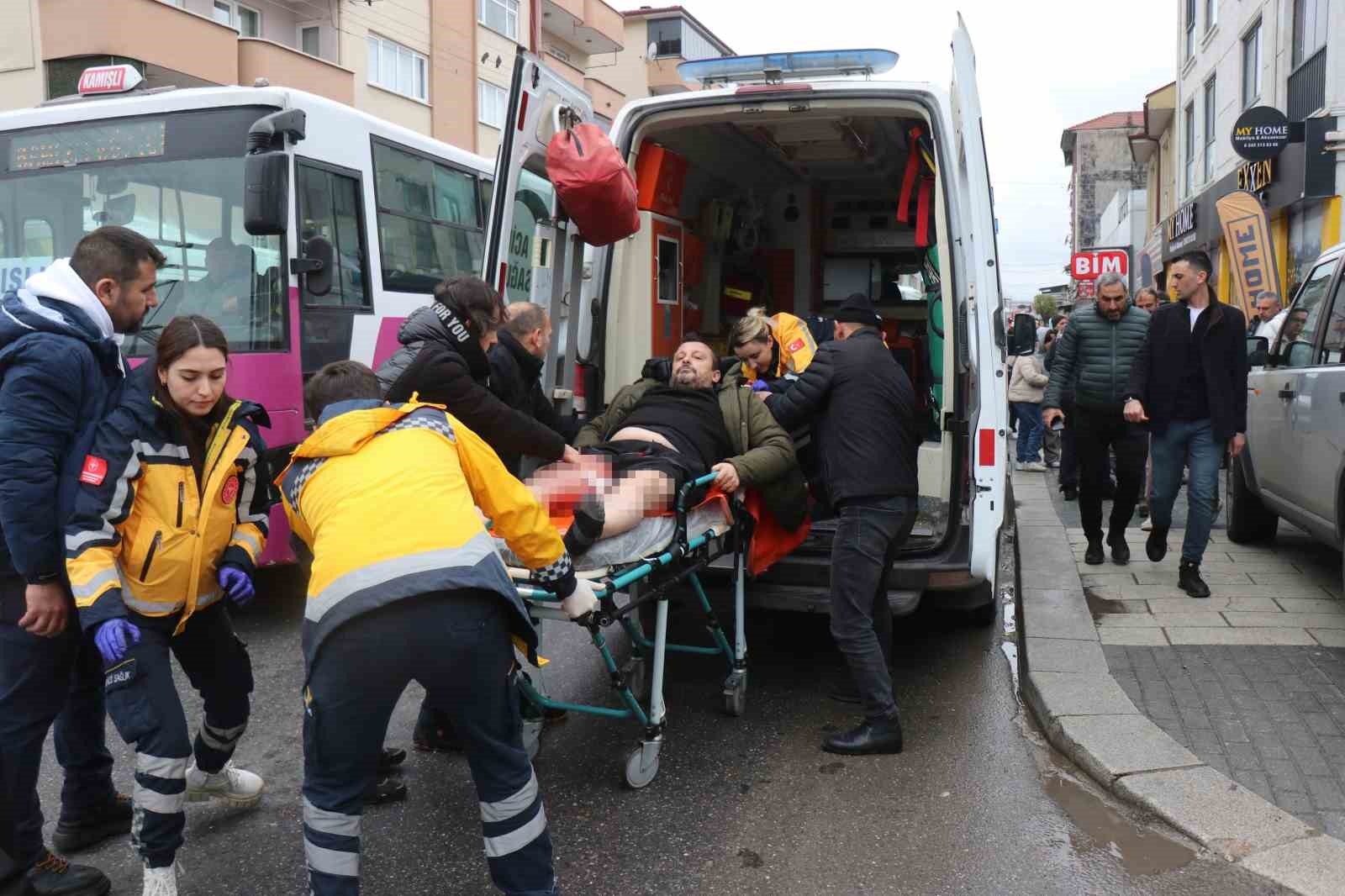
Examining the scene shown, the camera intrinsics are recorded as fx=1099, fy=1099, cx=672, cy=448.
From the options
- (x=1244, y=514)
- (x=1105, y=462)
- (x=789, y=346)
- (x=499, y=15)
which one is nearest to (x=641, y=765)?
(x=789, y=346)

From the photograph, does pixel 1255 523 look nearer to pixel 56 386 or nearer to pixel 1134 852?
pixel 1134 852

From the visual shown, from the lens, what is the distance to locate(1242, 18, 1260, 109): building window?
1886cm

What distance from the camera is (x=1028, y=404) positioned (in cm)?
1162

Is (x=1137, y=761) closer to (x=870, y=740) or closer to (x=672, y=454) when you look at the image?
(x=870, y=740)

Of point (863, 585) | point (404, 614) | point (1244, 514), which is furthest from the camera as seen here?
point (1244, 514)

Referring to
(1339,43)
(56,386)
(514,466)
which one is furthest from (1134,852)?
(1339,43)

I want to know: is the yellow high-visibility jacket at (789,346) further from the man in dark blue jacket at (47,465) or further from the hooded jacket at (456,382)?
the man in dark blue jacket at (47,465)

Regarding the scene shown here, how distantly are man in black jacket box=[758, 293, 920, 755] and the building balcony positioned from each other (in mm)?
17131

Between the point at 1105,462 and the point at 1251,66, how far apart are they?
1594 cm

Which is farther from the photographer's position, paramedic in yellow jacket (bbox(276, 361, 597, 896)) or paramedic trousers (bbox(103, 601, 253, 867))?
paramedic trousers (bbox(103, 601, 253, 867))

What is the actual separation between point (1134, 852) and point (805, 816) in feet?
3.44

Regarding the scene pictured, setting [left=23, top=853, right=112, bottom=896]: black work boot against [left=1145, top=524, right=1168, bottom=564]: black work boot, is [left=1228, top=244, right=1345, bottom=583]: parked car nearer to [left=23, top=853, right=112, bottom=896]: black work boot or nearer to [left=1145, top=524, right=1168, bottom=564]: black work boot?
[left=1145, top=524, right=1168, bottom=564]: black work boot

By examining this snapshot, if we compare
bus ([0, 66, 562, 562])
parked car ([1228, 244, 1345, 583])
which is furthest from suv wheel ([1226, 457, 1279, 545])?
bus ([0, 66, 562, 562])

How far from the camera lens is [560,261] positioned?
537cm
